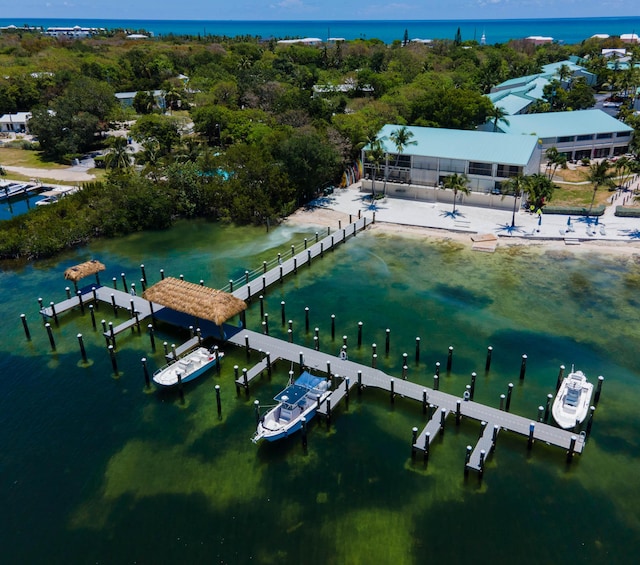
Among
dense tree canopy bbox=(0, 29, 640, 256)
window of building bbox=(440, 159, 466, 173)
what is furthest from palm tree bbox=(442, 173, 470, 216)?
window of building bbox=(440, 159, 466, 173)

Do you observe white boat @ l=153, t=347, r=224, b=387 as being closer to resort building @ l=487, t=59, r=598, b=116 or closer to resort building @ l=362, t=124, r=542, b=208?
resort building @ l=362, t=124, r=542, b=208

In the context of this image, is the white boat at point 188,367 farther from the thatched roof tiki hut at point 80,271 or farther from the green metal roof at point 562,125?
the green metal roof at point 562,125

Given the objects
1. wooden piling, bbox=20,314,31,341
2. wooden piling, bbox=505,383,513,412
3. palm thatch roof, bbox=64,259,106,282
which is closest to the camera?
wooden piling, bbox=505,383,513,412

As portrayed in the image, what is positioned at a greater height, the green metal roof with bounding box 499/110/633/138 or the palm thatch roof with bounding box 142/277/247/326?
the green metal roof with bounding box 499/110/633/138

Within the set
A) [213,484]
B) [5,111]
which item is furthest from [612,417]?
[5,111]

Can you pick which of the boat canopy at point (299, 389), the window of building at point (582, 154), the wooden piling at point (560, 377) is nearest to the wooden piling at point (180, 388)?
the boat canopy at point (299, 389)

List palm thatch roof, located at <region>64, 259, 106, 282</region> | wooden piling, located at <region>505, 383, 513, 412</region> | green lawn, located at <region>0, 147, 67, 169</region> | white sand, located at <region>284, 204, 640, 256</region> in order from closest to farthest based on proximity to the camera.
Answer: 1. wooden piling, located at <region>505, 383, 513, 412</region>
2. palm thatch roof, located at <region>64, 259, 106, 282</region>
3. white sand, located at <region>284, 204, 640, 256</region>
4. green lawn, located at <region>0, 147, 67, 169</region>
